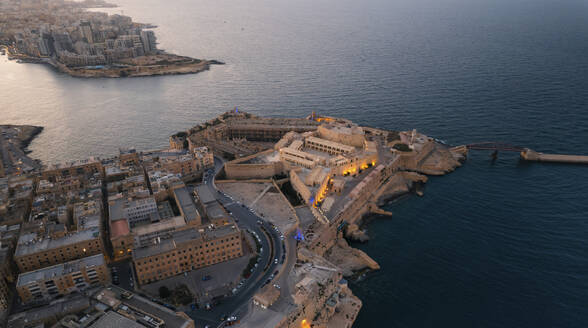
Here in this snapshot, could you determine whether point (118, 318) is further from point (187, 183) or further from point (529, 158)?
point (529, 158)

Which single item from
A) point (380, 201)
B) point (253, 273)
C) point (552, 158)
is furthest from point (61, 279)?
point (552, 158)

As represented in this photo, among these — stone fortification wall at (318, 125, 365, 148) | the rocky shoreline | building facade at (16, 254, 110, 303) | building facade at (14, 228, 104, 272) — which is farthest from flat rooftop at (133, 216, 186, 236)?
stone fortification wall at (318, 125, 365, 148)

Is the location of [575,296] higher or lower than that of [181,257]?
lower

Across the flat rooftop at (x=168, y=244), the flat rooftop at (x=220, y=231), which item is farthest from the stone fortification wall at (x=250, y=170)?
the flat rooftop at (x=168, y=244)

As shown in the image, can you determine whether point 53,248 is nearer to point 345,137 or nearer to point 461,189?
point 345,137

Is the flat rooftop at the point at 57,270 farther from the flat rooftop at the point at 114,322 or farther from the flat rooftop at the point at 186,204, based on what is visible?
the flat rooftop at the point at 186,204

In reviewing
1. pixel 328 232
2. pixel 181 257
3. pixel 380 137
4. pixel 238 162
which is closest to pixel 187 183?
pixel 238 162
